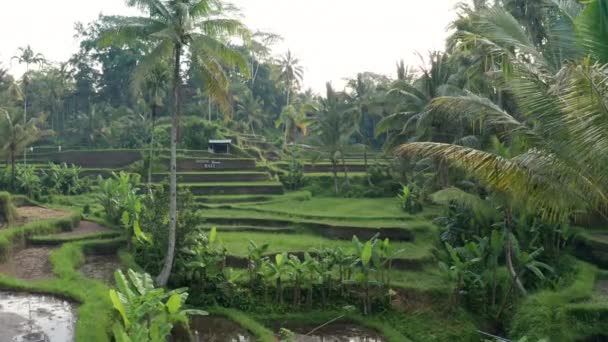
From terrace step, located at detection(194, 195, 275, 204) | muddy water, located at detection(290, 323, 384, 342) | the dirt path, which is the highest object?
terrace step, located at detection(194, 195, 275, 204)

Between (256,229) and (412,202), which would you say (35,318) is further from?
(412,202)

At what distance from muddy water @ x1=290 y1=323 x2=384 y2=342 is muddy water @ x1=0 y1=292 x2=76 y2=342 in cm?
452

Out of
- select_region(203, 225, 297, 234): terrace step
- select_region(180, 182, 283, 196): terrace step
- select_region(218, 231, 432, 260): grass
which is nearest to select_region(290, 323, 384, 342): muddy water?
select_region(218, 231, 432, 260): grass

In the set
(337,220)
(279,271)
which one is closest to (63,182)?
(337,220)

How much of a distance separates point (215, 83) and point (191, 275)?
4.51m

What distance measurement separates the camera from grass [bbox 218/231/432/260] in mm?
14328

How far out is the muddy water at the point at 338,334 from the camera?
10.5m

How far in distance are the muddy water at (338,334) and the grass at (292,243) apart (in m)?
3.04

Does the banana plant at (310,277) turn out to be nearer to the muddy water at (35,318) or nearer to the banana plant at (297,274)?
the banana plant at (297,274)

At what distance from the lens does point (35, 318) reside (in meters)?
9.77

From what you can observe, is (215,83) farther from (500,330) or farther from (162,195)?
(500,330)

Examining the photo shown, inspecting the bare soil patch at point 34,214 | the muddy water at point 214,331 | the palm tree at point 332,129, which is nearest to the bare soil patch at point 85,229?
the bare soil patch at point 34,214

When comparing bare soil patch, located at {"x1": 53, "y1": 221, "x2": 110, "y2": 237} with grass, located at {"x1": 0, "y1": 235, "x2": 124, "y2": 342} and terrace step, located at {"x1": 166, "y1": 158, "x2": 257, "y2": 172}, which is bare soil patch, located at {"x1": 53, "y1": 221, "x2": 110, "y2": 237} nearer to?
grass, located at {"x1": 0, "y1": 235, "x2": 124, "y2": 342}

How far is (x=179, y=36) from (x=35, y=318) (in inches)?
254
